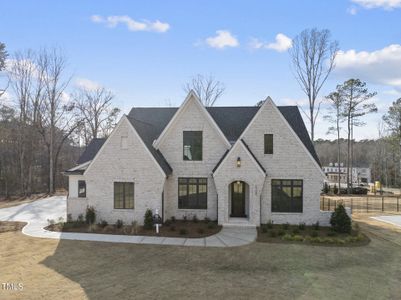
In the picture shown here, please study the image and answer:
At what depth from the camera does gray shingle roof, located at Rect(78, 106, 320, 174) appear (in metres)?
18.2

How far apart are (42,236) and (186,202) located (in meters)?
7.98

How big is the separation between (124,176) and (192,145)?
4588 mm

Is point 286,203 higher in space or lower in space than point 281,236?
higher

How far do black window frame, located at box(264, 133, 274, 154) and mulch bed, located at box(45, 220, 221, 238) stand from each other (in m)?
5.38

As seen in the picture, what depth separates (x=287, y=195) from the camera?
1747cm

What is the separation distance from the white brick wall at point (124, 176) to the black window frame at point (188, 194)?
1941mm

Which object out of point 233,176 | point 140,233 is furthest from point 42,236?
point 233,176

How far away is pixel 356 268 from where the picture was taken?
10.6m

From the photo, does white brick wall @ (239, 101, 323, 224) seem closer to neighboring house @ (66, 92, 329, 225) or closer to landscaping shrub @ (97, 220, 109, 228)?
neighboring house @ (66, 92, 329, 225)

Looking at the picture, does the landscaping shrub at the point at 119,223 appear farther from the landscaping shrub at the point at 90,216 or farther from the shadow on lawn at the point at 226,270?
the shadow on lawn at the point at 226,270

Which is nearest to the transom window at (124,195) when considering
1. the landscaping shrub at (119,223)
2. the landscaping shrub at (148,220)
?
the landscaping shrub at (119,223)

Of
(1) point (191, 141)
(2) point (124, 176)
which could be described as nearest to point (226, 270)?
(2) point (124, 176)

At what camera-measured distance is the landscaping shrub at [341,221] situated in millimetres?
15359

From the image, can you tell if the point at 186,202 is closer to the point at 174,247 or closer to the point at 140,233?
the point at 140,233
